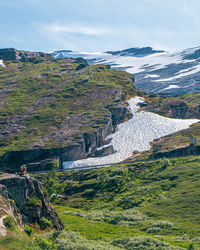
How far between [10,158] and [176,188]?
76.4 m

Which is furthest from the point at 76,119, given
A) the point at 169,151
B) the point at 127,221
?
the point at 127,221

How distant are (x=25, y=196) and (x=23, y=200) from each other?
0.47 metres

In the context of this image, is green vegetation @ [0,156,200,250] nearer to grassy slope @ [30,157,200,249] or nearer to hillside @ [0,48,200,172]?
grassy slope @ [30,157,200,249]

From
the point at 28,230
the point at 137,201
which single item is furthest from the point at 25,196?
the point at 137,201

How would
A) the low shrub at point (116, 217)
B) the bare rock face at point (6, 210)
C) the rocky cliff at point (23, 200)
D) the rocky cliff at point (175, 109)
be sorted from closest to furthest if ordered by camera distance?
the bare rock face at point (6, 210) → the rocky cliff at point (23, 200) → the low shrub at point (116, 217) → the rocky cliff at point (175, 109)

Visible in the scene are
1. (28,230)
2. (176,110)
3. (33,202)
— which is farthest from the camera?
(176,110)

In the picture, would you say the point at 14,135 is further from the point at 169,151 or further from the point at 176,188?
the point at 176,188

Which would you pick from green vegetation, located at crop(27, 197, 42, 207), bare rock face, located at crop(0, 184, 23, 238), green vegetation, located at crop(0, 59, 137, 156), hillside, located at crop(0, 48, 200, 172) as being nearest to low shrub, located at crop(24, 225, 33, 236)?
bare rock face, located at crop(0, 184, 23, 238)

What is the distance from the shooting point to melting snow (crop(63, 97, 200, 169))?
12754 cm

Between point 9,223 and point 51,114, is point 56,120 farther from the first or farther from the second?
point 9,223

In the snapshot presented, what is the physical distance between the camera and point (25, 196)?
33594 millimetres

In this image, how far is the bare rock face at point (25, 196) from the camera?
108 feet

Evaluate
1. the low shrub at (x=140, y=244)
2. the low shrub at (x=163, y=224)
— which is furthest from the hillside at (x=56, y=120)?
the low shrub at (x=140, y=244)

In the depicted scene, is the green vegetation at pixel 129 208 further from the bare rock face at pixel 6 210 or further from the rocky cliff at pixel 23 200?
the bare rock face at pixel 6 210
